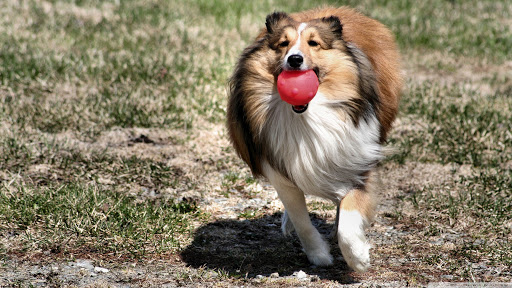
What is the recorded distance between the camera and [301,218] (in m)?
4.21

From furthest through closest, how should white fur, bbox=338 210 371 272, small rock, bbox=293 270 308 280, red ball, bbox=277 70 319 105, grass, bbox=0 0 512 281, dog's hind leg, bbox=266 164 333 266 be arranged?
grass, bbox=0 0 512 281, dog's hind leg, bbox=266 164 333 266, small rock, bbox=293 270 308 280, white fur, bbox=338 210 371 272, red ball, bbox=277 70 319 105

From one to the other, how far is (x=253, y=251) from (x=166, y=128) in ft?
7.59

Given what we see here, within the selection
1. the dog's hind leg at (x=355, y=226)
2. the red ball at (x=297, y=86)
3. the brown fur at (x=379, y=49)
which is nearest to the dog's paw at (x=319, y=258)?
the dog's hind leg at (x=355, y=226)

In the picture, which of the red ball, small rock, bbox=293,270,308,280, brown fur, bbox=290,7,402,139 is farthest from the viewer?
brown fur, bbox=290,7,402,139

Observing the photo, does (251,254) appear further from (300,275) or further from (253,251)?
(300,275)

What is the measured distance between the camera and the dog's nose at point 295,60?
12.2ft

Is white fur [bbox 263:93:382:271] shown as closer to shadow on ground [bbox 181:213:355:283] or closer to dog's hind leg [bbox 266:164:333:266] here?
dog's hind leg [bbox 266:164:333:266]

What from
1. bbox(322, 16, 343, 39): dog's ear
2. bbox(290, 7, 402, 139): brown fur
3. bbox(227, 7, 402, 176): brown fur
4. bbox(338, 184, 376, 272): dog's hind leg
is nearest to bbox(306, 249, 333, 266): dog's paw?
bbox(338, 184, 376, 272): dog's hind leg

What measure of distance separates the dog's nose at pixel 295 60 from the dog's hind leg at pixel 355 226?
88 centimetres

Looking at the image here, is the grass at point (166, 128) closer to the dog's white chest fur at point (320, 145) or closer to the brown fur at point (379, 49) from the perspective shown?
the dog's white chest fur at point (320, 145)

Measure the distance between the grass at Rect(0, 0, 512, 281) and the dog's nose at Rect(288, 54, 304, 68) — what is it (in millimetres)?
1523

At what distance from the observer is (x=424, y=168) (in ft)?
19.3

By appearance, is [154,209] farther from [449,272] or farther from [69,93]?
[69,93]

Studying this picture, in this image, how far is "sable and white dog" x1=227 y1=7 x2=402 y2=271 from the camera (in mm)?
3883
